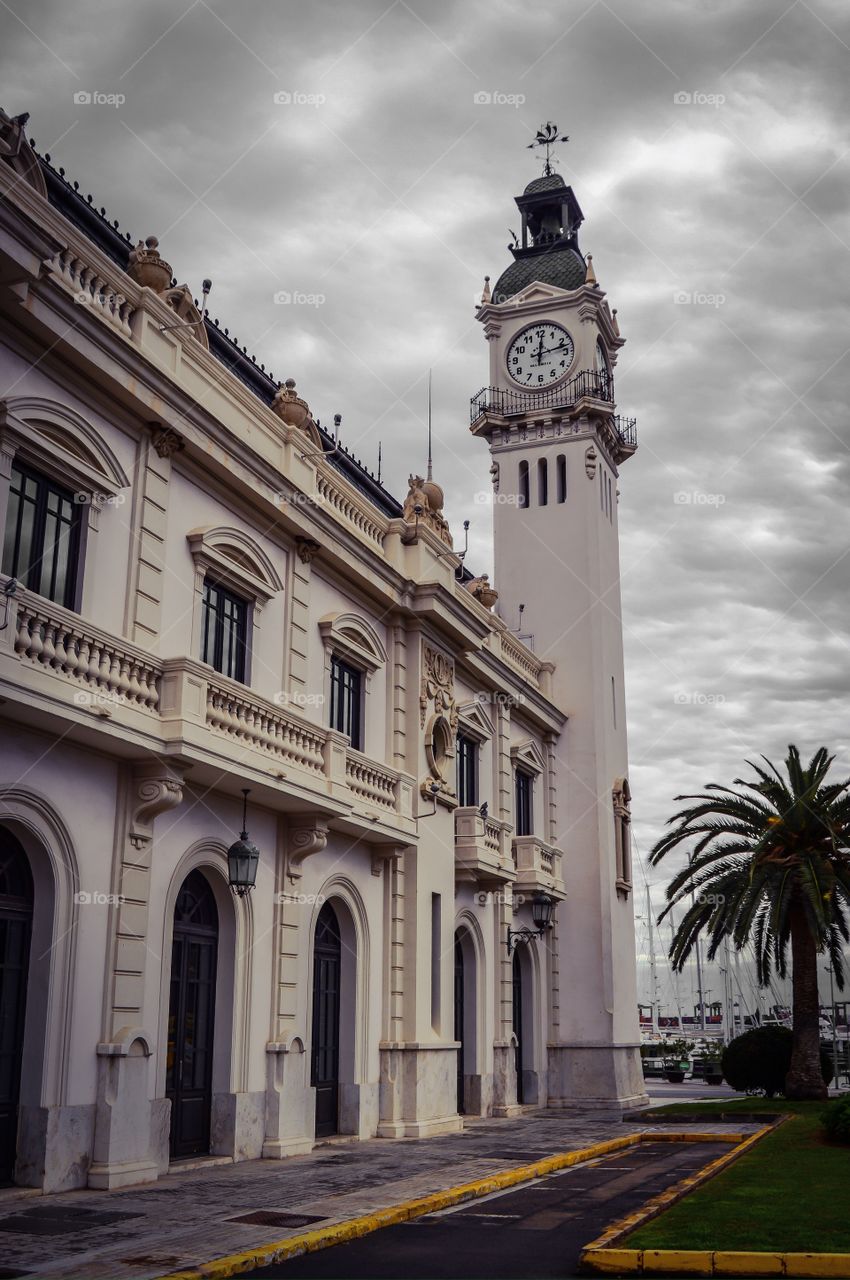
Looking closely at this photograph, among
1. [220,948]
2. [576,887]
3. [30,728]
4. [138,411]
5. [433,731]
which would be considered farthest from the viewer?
[576,887]

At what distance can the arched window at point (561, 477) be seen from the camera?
117ft

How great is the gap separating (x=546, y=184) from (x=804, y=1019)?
27.1 metres

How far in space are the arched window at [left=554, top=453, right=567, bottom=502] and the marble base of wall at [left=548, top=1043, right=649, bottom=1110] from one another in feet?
49.7

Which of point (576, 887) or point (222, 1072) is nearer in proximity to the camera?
point (222, 1072)

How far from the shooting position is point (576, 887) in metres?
33.2

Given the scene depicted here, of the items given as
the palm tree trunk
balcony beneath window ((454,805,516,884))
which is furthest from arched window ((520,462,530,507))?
the palm tree trunk

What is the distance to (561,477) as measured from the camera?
1409 inches

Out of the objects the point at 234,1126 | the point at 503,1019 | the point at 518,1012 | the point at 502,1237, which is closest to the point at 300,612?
the point at 234,1126

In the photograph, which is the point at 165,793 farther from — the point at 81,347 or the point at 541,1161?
the point at 541,1161

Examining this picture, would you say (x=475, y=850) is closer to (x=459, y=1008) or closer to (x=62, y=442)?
(x=459, y=1008)

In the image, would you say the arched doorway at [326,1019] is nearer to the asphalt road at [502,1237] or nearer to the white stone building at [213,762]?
the white stone building at [213,762]

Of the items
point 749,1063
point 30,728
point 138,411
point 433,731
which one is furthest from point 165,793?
point 749,1063

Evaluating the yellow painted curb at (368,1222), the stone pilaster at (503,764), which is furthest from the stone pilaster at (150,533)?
the stone pilaster at (503,764)

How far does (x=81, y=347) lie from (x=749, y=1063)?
23628 millimetres
